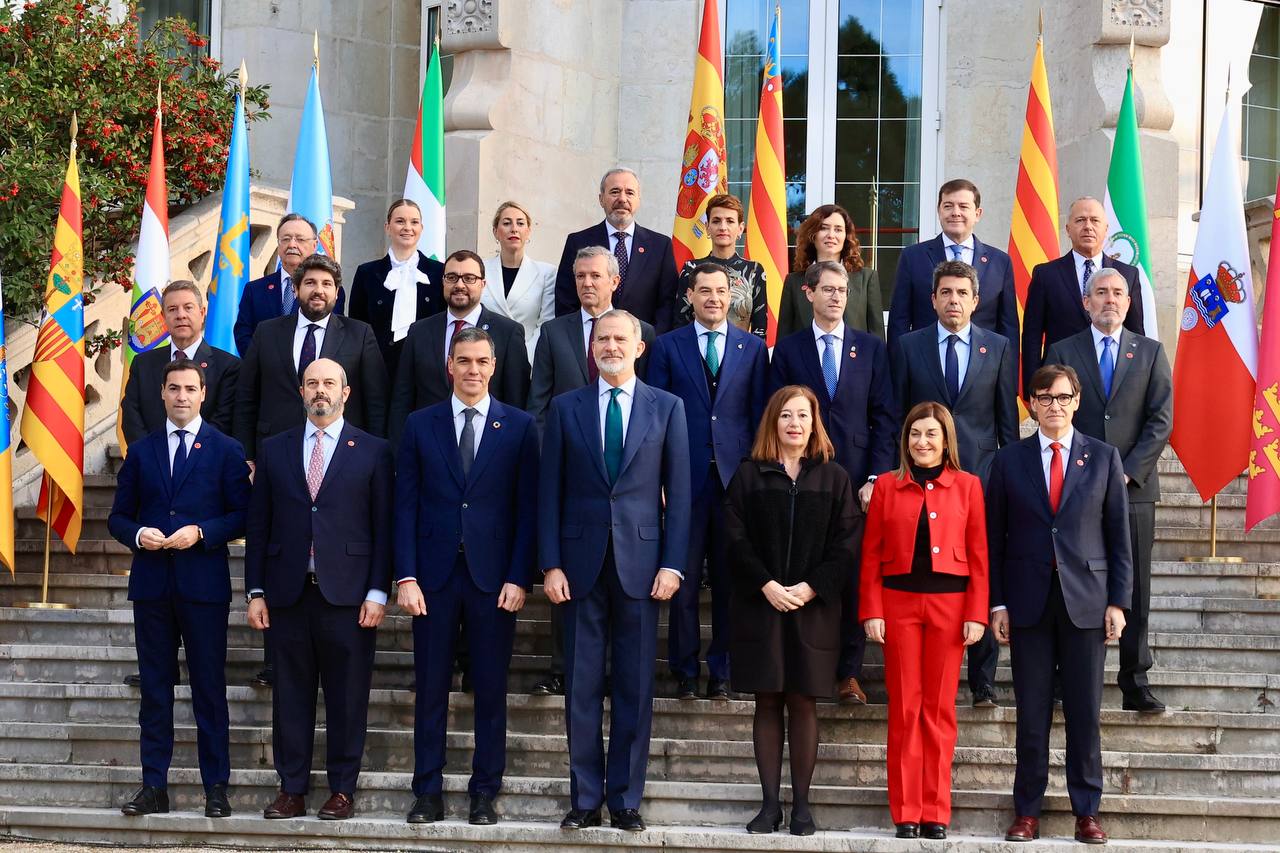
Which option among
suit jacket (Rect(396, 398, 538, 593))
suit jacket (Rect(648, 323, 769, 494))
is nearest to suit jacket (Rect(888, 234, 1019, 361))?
suit jacket (Rect(648, 323, 769, 494))

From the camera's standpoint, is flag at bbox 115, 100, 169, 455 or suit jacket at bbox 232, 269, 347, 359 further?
flag at bbox 115, 100, 169, 455

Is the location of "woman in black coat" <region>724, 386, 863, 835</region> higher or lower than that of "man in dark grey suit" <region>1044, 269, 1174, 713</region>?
lower

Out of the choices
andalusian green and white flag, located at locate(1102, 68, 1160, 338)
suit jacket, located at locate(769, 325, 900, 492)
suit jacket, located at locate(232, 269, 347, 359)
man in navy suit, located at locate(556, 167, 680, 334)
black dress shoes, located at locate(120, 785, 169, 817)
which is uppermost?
andalusian green and white flag, located at locate(1102, 68, 1160, 338)

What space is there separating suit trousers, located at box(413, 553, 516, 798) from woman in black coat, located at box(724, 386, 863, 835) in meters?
0.95

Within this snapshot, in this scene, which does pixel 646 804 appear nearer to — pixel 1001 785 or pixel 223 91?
pixel 1001 785

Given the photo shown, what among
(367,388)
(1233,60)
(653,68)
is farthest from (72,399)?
(1233,60)

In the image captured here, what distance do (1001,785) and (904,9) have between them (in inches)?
323

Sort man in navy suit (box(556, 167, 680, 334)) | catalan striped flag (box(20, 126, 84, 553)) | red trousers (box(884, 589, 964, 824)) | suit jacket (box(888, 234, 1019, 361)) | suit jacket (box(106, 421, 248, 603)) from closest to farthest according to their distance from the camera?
red trousers (box(884, 589, 964, 824)) → suit jacket (box(106, 421, 248, 603)) → suit jacket (box(888, 234, 1019, 361)) → man in navy suit (box(556, 167, 680, 334)) → catalan striped flag (box(20, 126, 84, 553))

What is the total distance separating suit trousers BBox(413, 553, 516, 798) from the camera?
22.5ft

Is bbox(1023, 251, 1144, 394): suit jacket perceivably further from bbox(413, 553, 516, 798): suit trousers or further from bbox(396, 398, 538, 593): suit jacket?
bbox(413, 553, 516, 798): suit trousers

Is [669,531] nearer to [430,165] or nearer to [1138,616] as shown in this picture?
[1138,616]

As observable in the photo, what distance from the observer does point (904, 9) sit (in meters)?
13.7

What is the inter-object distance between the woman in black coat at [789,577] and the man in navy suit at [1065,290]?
69.8 inches

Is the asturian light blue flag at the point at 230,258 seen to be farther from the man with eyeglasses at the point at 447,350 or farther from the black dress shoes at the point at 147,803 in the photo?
the black dress shoes at the point at 147,803
